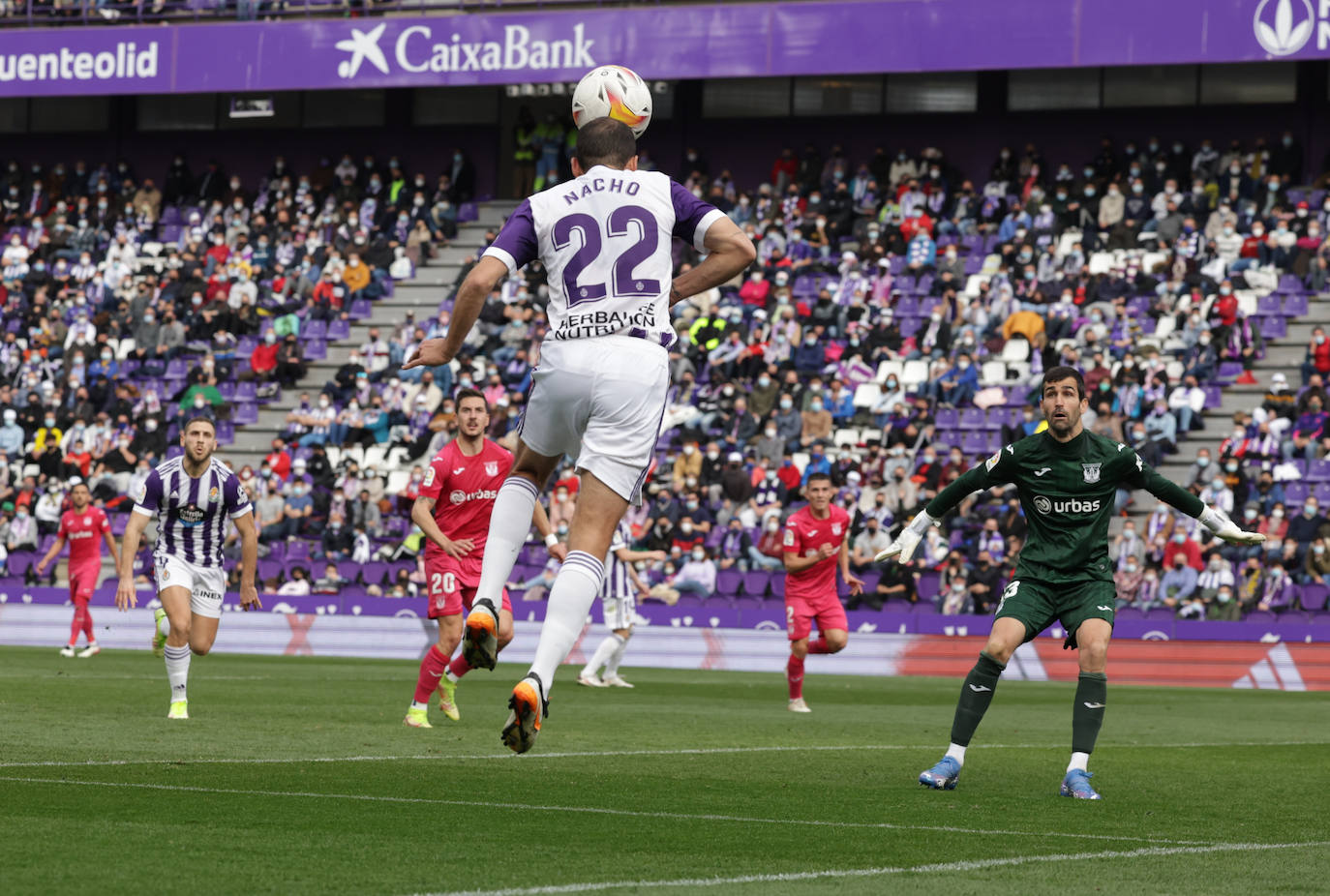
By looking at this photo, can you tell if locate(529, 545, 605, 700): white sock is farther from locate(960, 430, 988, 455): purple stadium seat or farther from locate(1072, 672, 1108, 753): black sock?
locate(960, 430, 988, 455): purple stadium seat

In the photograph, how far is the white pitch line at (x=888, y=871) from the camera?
6090 mm

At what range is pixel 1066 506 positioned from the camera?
33.6 ft

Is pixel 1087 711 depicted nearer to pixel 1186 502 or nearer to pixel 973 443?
pixel 1186 502

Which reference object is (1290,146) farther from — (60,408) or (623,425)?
(623,425)

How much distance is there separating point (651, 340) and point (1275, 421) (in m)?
22.9

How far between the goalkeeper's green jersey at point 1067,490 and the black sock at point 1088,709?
53cm

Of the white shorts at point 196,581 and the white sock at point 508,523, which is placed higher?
the white sock at point 508,523

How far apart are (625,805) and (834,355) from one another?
2445 cm

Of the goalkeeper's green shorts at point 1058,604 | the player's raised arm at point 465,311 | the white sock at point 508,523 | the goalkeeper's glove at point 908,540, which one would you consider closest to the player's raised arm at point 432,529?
the goalkeeper's glove at point 908,540

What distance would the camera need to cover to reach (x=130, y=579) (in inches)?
597

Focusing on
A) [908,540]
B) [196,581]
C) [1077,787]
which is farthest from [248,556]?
[1077,787]

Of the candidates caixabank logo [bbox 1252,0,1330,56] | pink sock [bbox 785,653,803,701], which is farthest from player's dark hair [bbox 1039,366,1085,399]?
caixabank logo [bbox 1252,0,1330,56]

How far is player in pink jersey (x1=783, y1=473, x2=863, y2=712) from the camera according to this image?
18375mm

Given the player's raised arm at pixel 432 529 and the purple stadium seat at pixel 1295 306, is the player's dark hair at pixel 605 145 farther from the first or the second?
the purple stadium seat at pixel 1295 306
